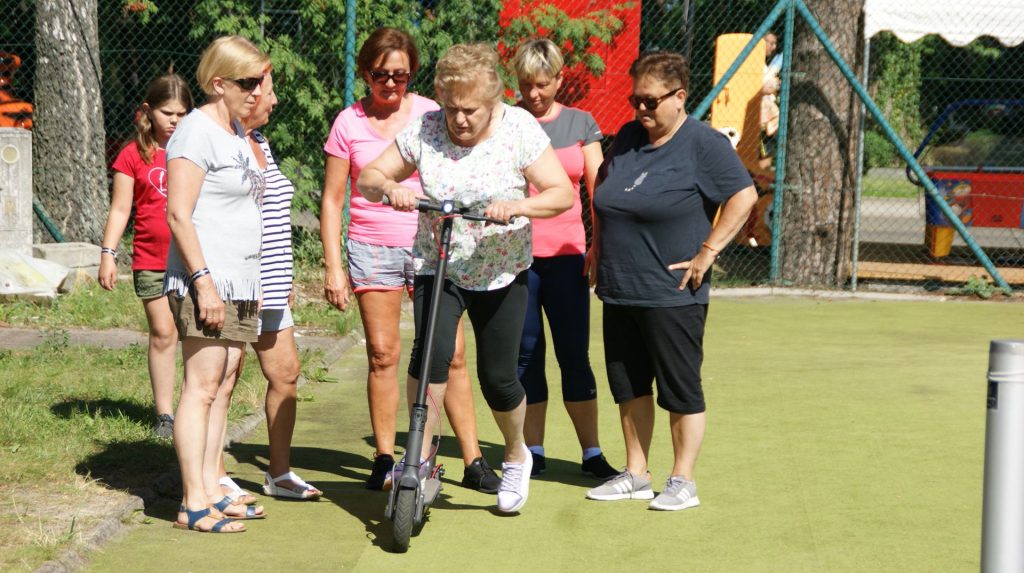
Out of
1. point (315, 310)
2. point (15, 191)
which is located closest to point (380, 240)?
point (315, 310)

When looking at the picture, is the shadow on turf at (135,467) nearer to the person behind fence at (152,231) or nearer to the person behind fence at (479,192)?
the person behind fence at (152,231)

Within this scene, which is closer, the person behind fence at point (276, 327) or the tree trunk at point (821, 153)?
the person behind fence at point (276, 327)

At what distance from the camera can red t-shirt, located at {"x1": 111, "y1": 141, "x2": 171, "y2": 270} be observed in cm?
616

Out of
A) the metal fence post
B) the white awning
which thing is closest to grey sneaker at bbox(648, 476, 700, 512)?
the metal fence post

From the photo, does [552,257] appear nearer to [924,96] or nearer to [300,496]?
[300,496]

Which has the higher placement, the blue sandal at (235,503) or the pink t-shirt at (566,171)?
the pink t-shirt at (566,171)

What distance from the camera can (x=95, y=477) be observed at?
17.8 feet

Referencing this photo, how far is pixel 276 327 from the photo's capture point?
5.16 metres

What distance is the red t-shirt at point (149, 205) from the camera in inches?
243

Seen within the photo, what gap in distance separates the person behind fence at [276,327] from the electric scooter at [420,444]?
0.49 m

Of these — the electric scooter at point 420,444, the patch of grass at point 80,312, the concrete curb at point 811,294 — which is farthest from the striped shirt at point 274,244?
the concrete curb at point 811,294

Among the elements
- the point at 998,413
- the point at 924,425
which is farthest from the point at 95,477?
the point at 924,425

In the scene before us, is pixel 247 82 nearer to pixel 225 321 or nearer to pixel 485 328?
pixel 225 321

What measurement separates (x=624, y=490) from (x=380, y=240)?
4.87 feet
